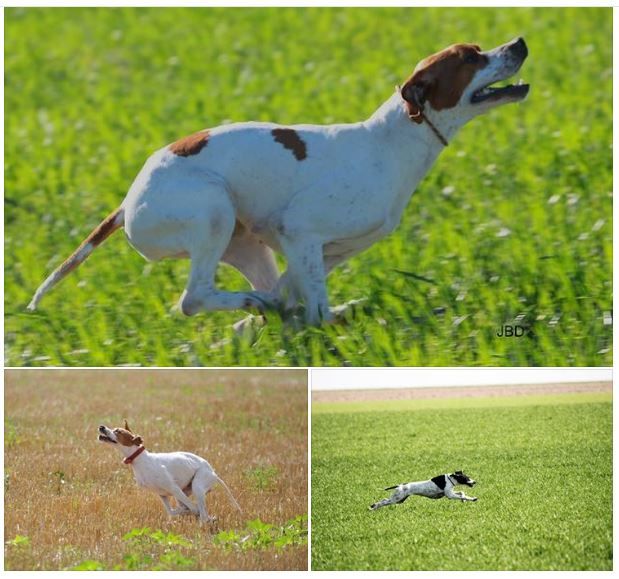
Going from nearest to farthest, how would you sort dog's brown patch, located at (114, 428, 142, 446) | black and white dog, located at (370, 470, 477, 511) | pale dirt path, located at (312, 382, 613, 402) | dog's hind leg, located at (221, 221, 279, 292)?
1. dog's brown patch, located at (114, 428, 142, 446)
2. black and white dog, located at (370, 470, 477, 511)
3. pale dirt path, located at (312, 382, 613, 402)
4. dog's hind leg, located at (221, 221, 279, 292)

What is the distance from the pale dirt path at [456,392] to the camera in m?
9.07

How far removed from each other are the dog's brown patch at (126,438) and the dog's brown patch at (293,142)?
6.24 feet

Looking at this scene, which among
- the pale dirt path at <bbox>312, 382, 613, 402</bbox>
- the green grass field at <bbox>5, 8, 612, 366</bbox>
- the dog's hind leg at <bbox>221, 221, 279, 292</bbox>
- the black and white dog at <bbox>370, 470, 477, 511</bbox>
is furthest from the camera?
the green grass field at <bbox>5, 8, 612, 366</bbox>

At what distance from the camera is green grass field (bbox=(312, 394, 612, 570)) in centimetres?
887

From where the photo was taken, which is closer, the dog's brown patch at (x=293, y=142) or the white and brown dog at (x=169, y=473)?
the white and brown dog at (x=169, y=473)

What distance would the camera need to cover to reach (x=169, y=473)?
8.80 metres

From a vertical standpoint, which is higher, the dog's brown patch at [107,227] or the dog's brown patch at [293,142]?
the dog's brown patch at [293,142]

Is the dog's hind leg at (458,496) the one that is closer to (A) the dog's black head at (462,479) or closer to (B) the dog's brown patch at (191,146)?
(A) the dog's black head at (462,479)

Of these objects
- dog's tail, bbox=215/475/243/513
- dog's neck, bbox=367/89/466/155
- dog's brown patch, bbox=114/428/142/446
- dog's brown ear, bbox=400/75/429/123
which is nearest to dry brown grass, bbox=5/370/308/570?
dog's tail, bbox=215/475/243/513

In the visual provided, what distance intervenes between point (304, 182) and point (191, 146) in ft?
2.33

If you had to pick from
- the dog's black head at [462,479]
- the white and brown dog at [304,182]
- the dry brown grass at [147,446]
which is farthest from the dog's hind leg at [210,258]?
the dog's black head at [462,479]

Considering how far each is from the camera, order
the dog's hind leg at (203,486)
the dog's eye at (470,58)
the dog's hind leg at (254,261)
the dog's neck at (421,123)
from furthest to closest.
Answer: the dog's hind leg at (254,261) < the dog's neck at (421,123) < the dog's eye at (470,58) < the dog's hind leg at (203,486)

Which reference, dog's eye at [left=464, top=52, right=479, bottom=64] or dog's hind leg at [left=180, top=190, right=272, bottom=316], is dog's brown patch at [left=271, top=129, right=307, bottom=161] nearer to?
dog's hind leg at [left=180, top=190, right=272, bottom=316]

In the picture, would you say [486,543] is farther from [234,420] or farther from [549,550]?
[234,420]
